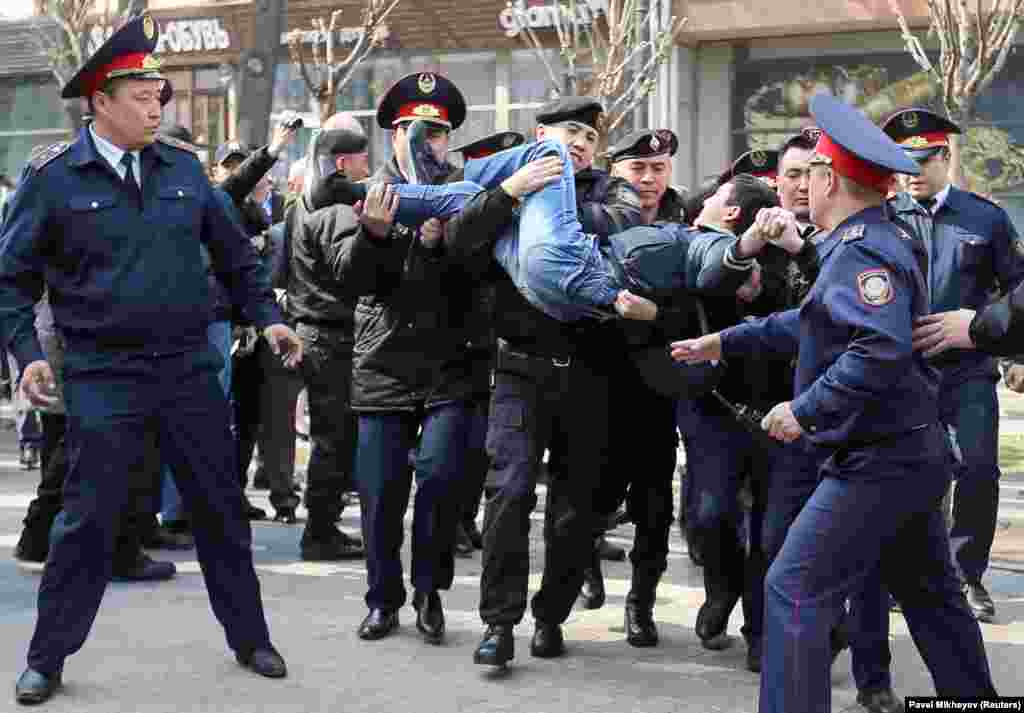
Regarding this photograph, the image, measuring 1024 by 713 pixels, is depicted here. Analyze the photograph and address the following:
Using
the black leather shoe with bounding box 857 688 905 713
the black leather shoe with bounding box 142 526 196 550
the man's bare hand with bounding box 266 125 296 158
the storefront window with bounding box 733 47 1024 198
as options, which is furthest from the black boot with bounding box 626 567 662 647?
the storefront window with bounding box 733 47 1024 198

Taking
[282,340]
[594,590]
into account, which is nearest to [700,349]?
[282,340]

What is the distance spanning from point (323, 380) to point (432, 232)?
267cm

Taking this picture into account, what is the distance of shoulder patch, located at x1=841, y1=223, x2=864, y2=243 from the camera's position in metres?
4.30

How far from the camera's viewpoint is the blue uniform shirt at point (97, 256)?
529cm

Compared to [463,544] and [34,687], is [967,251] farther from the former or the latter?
[34,687]

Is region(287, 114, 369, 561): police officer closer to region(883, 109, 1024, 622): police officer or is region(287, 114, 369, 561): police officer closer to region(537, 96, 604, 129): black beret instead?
region(537, 96, 604, 129): black beret

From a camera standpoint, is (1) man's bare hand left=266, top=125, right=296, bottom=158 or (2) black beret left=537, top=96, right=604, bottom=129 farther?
(1) man's bare hand left=266, top=125, right=296, bottom=158

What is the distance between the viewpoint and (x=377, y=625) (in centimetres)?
610

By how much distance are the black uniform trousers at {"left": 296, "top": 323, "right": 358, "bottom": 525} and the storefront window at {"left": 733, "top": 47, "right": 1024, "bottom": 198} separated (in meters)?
14.5

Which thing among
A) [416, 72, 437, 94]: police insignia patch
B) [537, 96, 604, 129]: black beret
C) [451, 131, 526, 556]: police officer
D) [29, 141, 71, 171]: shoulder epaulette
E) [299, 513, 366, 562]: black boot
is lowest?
[299, 513, 366, 562]: black boot

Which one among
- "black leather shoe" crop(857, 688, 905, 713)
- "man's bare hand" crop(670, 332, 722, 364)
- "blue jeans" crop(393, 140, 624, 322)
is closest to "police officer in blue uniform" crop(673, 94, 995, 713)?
"man's bare hand" crop(670, 332, 722, 364)

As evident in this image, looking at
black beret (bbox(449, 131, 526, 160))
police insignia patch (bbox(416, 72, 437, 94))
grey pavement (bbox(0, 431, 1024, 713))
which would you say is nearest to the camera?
grey pavement (bbox(0, 431, 1024, 713))

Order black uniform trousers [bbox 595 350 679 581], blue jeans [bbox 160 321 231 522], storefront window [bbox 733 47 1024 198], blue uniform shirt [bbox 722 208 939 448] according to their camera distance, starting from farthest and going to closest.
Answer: storefront window [bbox 733 47 1024 198] → blue jeans [bbox 160 321 231 522] → black uniform trousers [bbox 595 350 679 581] → blue uniform shirt [bbox 722 208 939 448]

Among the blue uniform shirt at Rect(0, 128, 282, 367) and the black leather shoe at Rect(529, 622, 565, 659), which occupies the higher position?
the blue uniform shirt at Rect(0, 128, 282, 367)
